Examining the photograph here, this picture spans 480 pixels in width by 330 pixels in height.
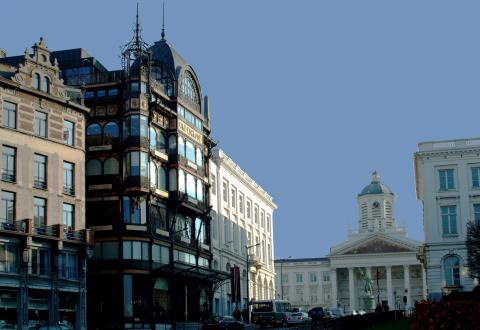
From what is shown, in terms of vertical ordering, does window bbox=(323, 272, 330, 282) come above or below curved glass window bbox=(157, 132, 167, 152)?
below

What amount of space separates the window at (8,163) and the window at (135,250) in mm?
14258

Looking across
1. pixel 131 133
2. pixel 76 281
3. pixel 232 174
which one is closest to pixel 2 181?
pixel 76 281

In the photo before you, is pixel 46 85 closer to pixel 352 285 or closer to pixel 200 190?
pixel 200 190

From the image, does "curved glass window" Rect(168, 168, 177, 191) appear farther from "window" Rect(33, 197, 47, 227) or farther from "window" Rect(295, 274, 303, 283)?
"window" Rect(295, 274, 303, 283)

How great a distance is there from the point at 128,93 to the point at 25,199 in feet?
54.3

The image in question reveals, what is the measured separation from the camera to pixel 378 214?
17762 centimetres

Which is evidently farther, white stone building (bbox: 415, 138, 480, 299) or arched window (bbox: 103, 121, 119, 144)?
white stone building (bbox: 415, 138, 480, 299)

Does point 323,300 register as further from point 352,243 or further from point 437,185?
point 437,185

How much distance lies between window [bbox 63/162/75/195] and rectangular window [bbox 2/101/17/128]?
6157 millimetres

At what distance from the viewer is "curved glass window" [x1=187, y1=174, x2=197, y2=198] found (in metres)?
80.9

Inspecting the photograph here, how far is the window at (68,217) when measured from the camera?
210 feet

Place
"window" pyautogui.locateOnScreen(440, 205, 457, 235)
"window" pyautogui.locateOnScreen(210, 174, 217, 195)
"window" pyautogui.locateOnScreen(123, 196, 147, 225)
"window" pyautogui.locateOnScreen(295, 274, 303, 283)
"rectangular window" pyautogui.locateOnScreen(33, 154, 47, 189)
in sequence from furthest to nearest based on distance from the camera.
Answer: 1. "window" pyautogui.locateOnScreen(295, 274, 303, 283)
2. "window" pyautogui.locateOnScreen(210, 174, 217, 195)
3. "window" pyautogui.locateOnScreen(440, 205, 457, 235)
4. "window" pyautogui.locateOnScreen(123, 196, 147, 225)
5. "rectangular window" pyautogui.locateOnScreen(33, 154, 47, 189)

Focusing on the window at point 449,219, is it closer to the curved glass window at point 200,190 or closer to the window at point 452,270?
the window at point 452,270

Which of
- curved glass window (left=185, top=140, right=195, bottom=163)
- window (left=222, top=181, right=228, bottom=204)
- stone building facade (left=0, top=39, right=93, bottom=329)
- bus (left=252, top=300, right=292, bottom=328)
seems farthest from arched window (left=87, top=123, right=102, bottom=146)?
window (left=222, top=181, right=228, bottom=204)
